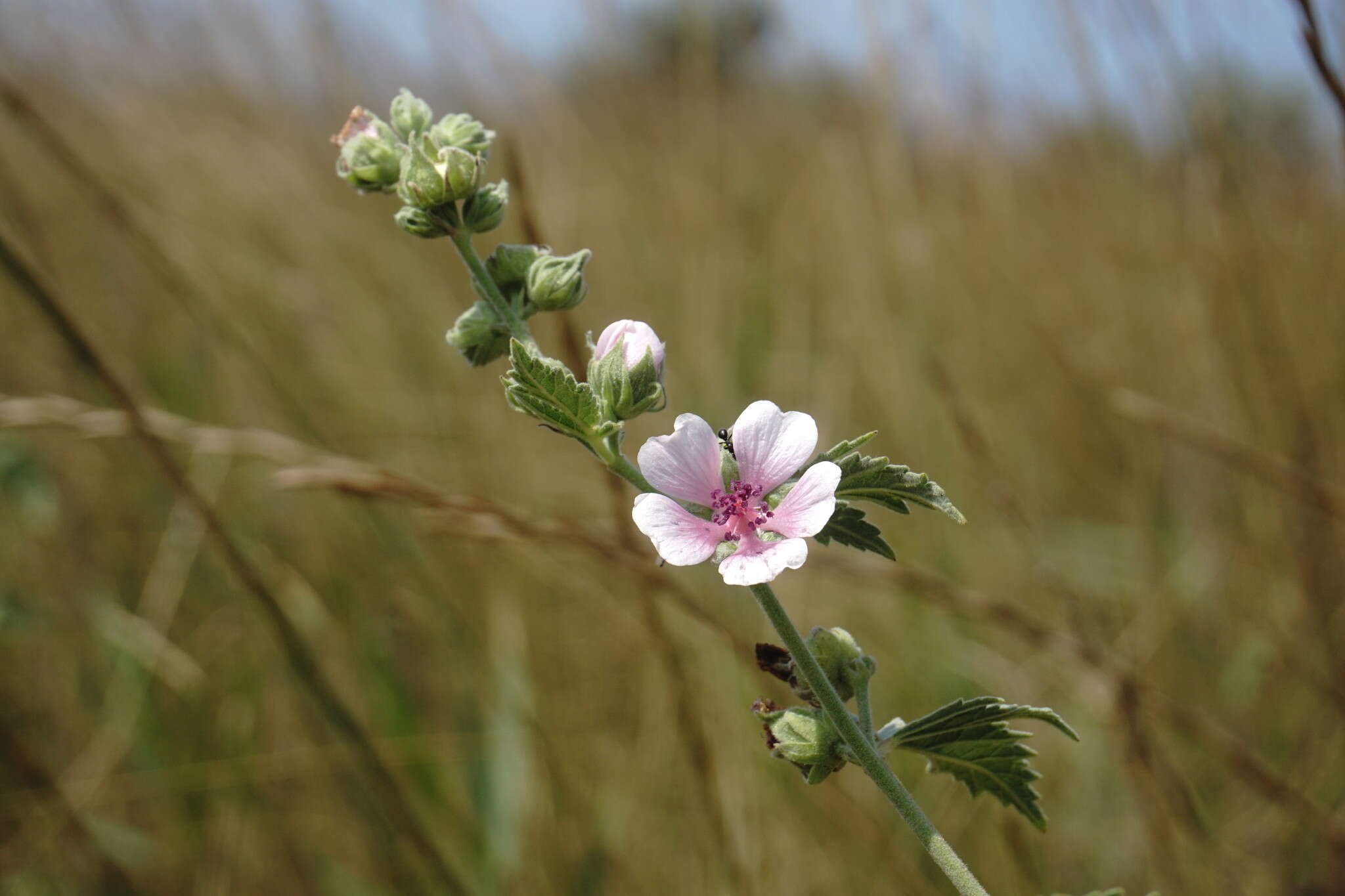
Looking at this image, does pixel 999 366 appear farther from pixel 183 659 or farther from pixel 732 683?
pixel 183 659

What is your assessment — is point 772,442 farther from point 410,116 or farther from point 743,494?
point 410,116

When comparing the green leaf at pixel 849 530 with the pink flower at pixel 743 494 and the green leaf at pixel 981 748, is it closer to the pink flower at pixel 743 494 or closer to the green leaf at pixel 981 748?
the pink flower at pixel 743 494

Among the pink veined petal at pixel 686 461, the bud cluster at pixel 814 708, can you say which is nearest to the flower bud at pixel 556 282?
the pink veined petal at pixel 686 461

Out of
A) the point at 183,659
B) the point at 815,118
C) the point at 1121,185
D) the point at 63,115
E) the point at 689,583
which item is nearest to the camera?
the point at 183,659

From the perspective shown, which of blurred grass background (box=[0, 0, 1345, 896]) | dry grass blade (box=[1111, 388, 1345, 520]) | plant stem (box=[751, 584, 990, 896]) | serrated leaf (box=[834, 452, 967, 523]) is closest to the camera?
plant stem (box=[751, 584, 990, 896])

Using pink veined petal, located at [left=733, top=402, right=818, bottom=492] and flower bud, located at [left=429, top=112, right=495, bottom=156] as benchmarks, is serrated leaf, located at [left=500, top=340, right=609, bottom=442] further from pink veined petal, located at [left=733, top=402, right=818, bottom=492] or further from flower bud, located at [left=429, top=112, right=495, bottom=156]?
flower bud, located at [left=429, top=112, right=495, bottom=156]

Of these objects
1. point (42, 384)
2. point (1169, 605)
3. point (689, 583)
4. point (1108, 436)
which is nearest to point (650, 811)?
point (689, 583)

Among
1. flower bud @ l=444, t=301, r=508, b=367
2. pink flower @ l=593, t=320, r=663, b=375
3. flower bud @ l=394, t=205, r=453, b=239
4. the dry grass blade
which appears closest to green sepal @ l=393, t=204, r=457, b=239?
flower bud @ l=394, t=205, r=453, b=239

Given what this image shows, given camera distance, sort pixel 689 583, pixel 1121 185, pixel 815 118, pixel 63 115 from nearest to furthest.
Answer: pixel 689 583, pixel 63 115, pixel 1121 185, pixel 815 118
